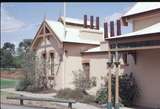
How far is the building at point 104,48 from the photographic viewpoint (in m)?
17.0

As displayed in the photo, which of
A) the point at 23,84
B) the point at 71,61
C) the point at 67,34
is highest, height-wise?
the point at 67,34

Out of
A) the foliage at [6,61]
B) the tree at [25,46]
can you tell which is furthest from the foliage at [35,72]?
the foliage at [6,61]

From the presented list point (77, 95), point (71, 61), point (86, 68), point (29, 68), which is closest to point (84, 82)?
point (86, 68)

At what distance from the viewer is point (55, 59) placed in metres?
28.2

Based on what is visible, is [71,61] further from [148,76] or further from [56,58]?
[148,76]

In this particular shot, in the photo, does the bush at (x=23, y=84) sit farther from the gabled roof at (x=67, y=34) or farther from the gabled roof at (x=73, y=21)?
the gabled roof at (x=73, y=21)

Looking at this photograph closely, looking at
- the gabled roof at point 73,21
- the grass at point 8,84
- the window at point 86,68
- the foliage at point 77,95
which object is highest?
the gabled roof at point 73,21

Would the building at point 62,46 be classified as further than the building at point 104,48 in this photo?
Yes

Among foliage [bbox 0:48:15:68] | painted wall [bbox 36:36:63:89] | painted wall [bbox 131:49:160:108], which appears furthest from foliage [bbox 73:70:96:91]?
foliage [bbox 0:48:15:68]

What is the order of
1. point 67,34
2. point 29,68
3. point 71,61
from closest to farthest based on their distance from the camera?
point 71,61 < point 29,68 < point 67,34

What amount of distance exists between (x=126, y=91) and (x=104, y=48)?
574 centimetres

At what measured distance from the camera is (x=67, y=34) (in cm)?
2873

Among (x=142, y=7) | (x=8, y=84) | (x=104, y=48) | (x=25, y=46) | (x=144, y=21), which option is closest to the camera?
(x=144, y=21)

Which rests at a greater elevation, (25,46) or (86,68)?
(25,46)
